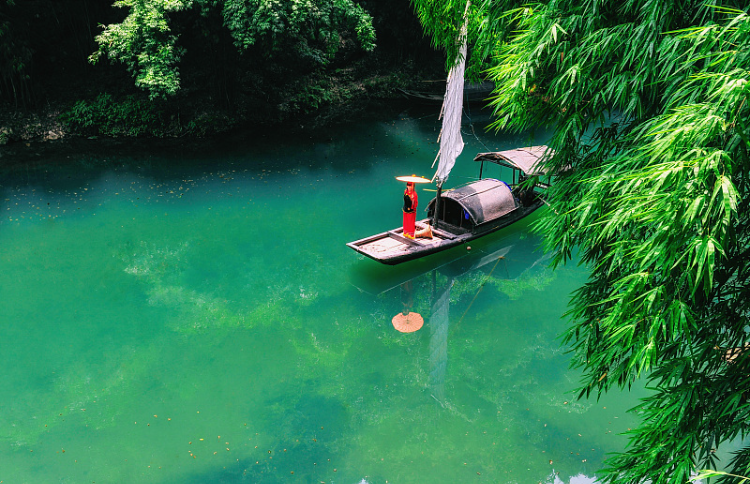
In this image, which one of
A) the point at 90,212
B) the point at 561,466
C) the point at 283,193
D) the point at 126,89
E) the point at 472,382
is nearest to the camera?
the point at 561,466

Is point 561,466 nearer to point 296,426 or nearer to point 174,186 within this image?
point 296,426

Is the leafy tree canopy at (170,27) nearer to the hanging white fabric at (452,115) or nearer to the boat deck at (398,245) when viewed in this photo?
the hanging white fabric at (452,115)

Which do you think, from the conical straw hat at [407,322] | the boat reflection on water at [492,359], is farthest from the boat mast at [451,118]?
the conical straw hat at [407,322]

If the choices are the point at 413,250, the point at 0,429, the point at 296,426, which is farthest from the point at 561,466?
the point at 0,429

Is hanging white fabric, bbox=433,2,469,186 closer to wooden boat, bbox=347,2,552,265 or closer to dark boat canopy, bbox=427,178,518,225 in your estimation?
wooden boat, bbox=347,2,552,265

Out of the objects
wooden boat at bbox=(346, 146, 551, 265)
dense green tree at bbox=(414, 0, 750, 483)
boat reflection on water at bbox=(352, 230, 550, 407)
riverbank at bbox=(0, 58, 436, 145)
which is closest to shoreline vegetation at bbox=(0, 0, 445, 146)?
riverbank at bbox=(0, 58, 436, 145)

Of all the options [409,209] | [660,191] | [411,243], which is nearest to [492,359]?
[411,243]
